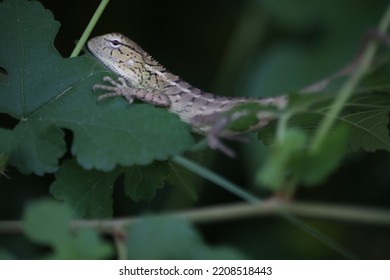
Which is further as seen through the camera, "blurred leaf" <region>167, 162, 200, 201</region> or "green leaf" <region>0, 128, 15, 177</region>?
"blurred leaf" <region>167, 162, 200, 201</region>

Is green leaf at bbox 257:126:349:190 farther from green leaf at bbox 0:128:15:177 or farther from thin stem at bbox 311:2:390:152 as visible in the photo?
green leaf at bbox 0:128:15:177

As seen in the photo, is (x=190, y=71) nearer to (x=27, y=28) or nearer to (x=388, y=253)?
(x=388, y=253)

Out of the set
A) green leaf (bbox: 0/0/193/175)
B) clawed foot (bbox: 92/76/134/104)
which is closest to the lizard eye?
clawed foot (bbox: 92/76/134/104)

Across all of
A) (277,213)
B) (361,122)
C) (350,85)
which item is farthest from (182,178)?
(277,213)

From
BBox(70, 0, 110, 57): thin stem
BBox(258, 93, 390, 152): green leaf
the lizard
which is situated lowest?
BBox(258, 93, 390, 152): green leaf
